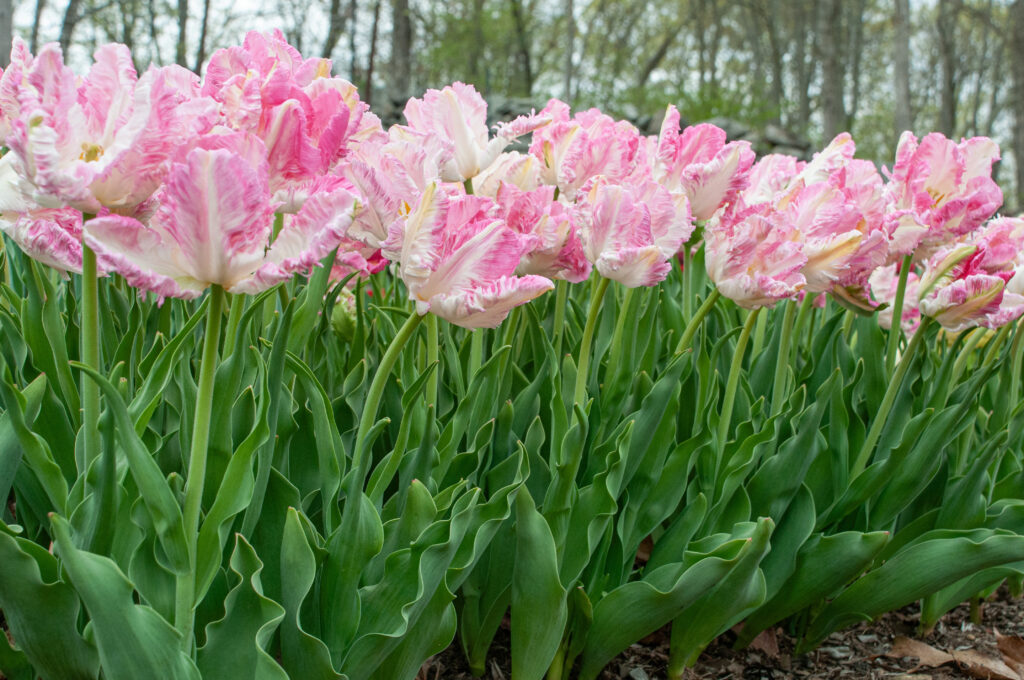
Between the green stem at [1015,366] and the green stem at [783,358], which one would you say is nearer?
the green stem at [783,358]

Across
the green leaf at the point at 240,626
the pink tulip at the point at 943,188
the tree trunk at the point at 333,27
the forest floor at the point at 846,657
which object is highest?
the tree trunk at the point at 333,27

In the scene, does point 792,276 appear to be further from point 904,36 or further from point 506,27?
point 506,27

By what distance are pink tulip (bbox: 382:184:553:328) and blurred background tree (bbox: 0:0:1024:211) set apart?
4428 millimetres

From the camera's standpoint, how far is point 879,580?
1.39 metres

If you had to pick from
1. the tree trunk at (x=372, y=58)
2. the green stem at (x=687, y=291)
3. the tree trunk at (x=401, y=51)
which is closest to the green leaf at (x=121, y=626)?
the green stem at (x=687, y=291)

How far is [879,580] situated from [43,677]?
1.22 meters

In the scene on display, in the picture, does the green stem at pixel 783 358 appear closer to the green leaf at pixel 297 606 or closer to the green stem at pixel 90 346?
the green leaf at pixel 297 606

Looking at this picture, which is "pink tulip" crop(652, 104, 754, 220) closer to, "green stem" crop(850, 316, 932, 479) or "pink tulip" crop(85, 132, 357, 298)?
"green stem" crop(850, 316, 932, 479)

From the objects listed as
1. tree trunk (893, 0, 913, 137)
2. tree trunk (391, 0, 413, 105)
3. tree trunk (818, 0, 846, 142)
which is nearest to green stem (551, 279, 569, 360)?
tree trunk (893, 0, 913, 137)

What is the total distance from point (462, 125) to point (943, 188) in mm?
847

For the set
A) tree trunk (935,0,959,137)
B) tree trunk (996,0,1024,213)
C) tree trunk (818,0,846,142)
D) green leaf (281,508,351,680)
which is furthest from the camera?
tree trunk (935,0,959,137)

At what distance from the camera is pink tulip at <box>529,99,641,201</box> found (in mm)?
1280

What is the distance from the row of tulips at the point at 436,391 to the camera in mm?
742

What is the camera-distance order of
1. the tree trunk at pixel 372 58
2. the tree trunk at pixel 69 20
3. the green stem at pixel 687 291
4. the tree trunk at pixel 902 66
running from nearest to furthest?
the green stem at pixel 687 291, the tree trunk at pixel 69 20, the tree trunk at pixel 902 66, the tree trunk at pixel 372 58
